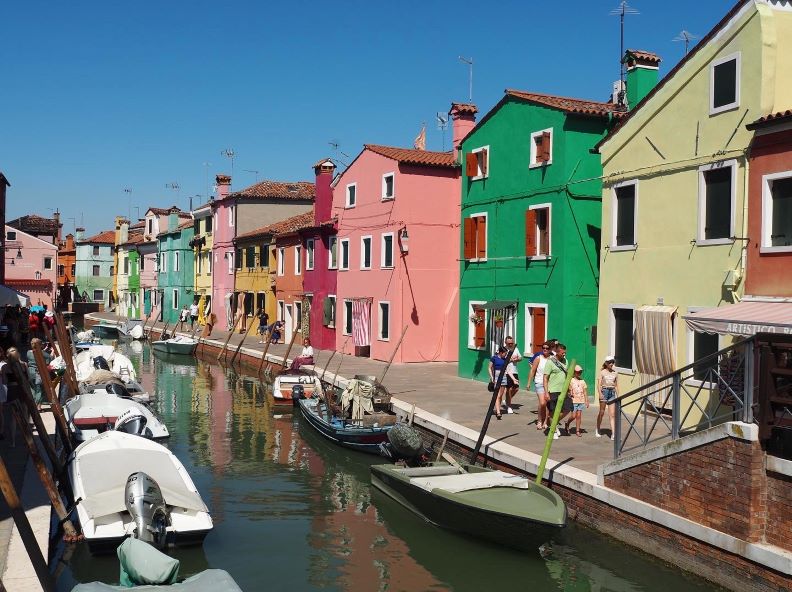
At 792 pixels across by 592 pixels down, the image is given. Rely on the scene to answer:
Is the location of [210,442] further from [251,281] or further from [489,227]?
[251,281]

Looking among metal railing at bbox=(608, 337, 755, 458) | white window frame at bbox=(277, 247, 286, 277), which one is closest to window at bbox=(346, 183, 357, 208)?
white window frame at bbox=(277, 247, 286, 277)

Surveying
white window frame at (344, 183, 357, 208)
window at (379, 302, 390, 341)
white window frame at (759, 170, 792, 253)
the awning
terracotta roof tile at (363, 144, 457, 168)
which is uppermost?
terracotta roof tile at (363, 144, 457, 168)

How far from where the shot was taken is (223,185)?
49594 mm

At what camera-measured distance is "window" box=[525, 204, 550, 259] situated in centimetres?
2186

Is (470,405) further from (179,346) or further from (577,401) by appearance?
(179,346)

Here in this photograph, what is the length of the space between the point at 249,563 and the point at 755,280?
1009 cm

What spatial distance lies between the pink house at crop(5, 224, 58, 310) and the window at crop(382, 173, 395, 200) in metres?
31.3

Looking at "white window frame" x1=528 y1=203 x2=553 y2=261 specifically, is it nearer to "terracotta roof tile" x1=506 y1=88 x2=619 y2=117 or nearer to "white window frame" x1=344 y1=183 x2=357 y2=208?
"terracotta roof tile" x1=506 y1=88 x2=619 y2=117

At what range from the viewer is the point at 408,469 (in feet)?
45.9

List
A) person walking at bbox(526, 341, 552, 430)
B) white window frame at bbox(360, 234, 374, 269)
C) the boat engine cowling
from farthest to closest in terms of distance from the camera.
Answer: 1. white window frame at bbox(360, 234, 374, 269)
2. person walking at bbox(526, 341, 552, 430)
3. the boat engine cowling

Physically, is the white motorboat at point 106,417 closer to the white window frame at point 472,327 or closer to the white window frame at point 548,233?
the white window frame at point 472,327

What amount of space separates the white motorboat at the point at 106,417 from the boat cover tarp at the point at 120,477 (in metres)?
3.55

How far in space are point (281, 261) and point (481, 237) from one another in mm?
18510

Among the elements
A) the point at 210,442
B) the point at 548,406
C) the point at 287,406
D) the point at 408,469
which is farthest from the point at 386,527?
the point at 287,406
